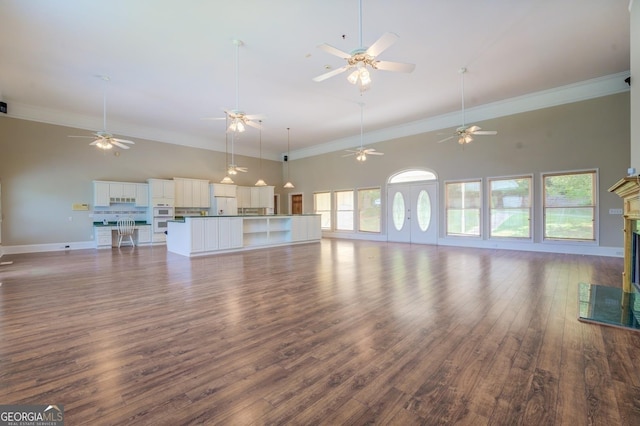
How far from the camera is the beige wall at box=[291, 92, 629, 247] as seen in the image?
6477mm

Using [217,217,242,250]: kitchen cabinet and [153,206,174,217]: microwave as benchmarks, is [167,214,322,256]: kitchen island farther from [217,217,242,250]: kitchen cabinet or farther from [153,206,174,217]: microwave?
[153,206,174,217]: microwave

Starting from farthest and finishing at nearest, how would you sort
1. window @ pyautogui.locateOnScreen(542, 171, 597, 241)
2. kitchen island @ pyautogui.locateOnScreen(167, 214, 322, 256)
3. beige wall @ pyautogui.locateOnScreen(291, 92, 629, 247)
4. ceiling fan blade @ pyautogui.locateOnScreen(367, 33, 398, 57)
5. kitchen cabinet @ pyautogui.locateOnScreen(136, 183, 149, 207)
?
kitchen cabinet @ pyautogui.locateOnScreen(136, 183, 149, 207), kitchen island @ pyautogui.locateOnScreen(167, 214, 322, 256), window @ pyautogui.locateOnScreen(542, 171, 597, 241), beige wall @ pyautogui.locateOnScreen(291, 92, 629, 247), ceiling fan blade @ pyautogui.locateOnScreen(367, 33, 398, 57)

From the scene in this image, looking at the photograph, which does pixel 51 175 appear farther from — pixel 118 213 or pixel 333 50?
pixel 333 50

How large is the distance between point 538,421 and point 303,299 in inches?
100

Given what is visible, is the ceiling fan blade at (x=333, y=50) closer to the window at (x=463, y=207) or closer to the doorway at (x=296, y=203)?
the window at (x=463, y=207)

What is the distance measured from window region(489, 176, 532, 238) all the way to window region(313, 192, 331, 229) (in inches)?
250

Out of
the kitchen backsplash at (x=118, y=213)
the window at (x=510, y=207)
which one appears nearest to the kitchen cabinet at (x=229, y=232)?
the kitchen backsplash at (x=118, y=213)

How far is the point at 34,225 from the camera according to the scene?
8016 millimetres

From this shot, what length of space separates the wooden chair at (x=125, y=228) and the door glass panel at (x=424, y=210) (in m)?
9.73

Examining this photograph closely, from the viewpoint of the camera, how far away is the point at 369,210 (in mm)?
11078

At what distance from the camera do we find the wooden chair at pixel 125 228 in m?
9.05

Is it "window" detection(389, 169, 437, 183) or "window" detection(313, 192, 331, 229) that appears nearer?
"window" detection(389, 169, 437, 183)

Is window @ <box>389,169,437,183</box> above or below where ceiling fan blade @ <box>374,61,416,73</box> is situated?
below

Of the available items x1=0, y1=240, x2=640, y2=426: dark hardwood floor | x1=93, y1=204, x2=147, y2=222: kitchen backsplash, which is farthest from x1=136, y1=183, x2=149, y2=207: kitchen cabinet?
x1=0, y1=240, x2=640, y2=426: dark hardwood floor
